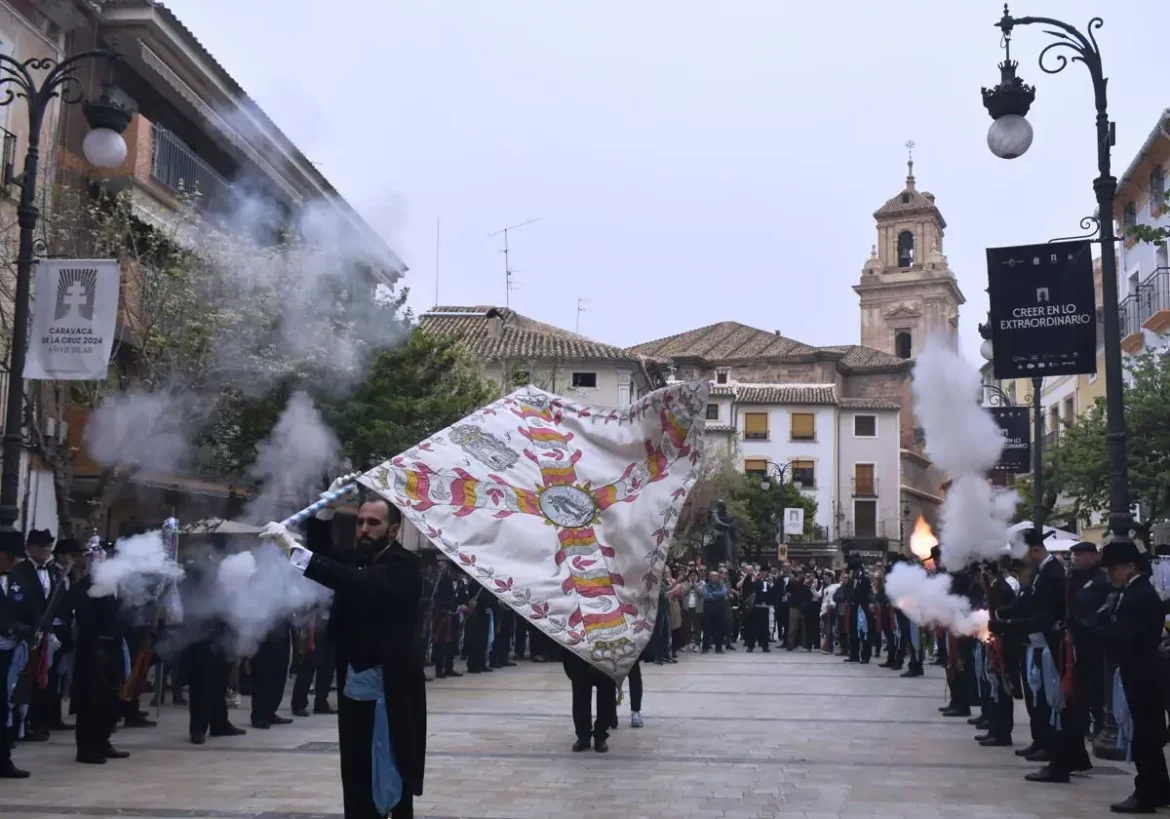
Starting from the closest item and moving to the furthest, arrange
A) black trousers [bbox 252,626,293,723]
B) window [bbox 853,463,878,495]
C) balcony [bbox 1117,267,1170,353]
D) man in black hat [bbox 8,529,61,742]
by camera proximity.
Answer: man in black hat [bbox 8,529,61,742] → black trousers [bbox 252,626,293,723] → balcony [bbox 1117,267,1170,353] → window [bbox 853,463,878,495]

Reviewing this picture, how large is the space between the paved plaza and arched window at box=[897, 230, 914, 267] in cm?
7951

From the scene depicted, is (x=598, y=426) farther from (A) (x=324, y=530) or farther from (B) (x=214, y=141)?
(B) (x=214, y=141)

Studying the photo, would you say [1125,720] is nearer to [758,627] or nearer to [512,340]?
[758,627]

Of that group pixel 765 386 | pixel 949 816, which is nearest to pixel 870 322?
pixel 765 386

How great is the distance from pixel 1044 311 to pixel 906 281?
7999 cm

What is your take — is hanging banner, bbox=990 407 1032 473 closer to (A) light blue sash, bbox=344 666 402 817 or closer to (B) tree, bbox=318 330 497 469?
(B) tree, bbox=318 330 497 469

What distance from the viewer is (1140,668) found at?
348 inches

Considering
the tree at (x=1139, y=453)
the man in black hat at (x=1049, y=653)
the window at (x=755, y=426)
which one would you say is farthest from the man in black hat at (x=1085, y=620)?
the window at (x=755, y=426)

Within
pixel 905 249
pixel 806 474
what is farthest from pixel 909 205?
pixel 806 474

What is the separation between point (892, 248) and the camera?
91.9 meters

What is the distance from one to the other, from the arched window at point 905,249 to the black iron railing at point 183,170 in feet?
246

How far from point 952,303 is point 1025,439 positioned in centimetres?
7377

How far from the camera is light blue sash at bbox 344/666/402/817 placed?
618 cm

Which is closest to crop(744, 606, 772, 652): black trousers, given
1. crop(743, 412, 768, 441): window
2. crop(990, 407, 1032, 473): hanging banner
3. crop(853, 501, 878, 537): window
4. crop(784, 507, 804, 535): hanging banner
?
crop(990, 407, 1032, 473): hanging banner
